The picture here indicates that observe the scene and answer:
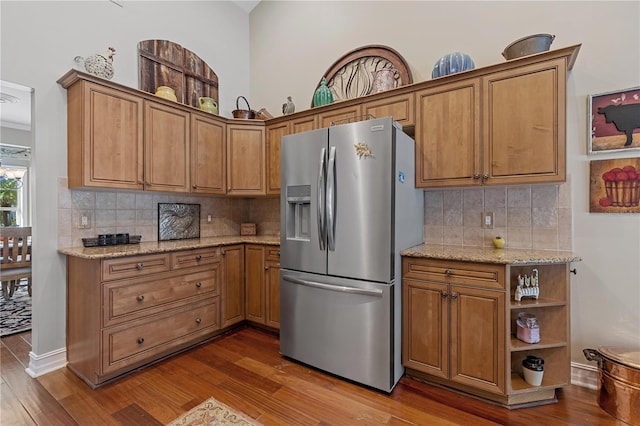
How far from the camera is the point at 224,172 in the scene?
135 inches

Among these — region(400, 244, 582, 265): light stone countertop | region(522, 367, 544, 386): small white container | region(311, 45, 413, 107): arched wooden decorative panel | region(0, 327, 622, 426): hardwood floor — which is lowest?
region(0, 327, 622, 426): hardwood floor

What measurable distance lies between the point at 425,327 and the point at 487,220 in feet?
3.52

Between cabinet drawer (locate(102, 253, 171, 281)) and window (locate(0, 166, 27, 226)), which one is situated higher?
window (locate(0, 166, 27, 226))

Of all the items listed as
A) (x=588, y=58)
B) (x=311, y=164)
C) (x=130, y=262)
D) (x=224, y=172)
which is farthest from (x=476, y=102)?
(x=130, y=262)

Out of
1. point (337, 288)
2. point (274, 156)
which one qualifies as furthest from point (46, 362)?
point (274, 156)

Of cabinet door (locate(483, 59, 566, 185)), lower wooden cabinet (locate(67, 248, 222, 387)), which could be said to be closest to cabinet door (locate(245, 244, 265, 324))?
lower wooden cabinet (locate(67, 248, 222, 387))

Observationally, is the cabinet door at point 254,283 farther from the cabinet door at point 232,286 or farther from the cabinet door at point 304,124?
the cabinet door at point 304,124

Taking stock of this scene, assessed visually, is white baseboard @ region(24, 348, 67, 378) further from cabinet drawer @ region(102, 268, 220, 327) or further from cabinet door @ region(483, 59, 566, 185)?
cabinet door @ region(483, 59, 566, 185)

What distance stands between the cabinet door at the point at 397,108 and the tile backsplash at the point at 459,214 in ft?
2.36

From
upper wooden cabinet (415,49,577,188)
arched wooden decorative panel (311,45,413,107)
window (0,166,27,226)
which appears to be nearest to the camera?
upper wooden cabinet (415,49,577,188)

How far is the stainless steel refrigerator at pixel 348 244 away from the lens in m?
2.07

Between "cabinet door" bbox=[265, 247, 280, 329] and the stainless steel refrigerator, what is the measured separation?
0.47m

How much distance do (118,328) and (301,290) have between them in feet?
4.58

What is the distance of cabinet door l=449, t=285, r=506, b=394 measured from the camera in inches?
73.9
